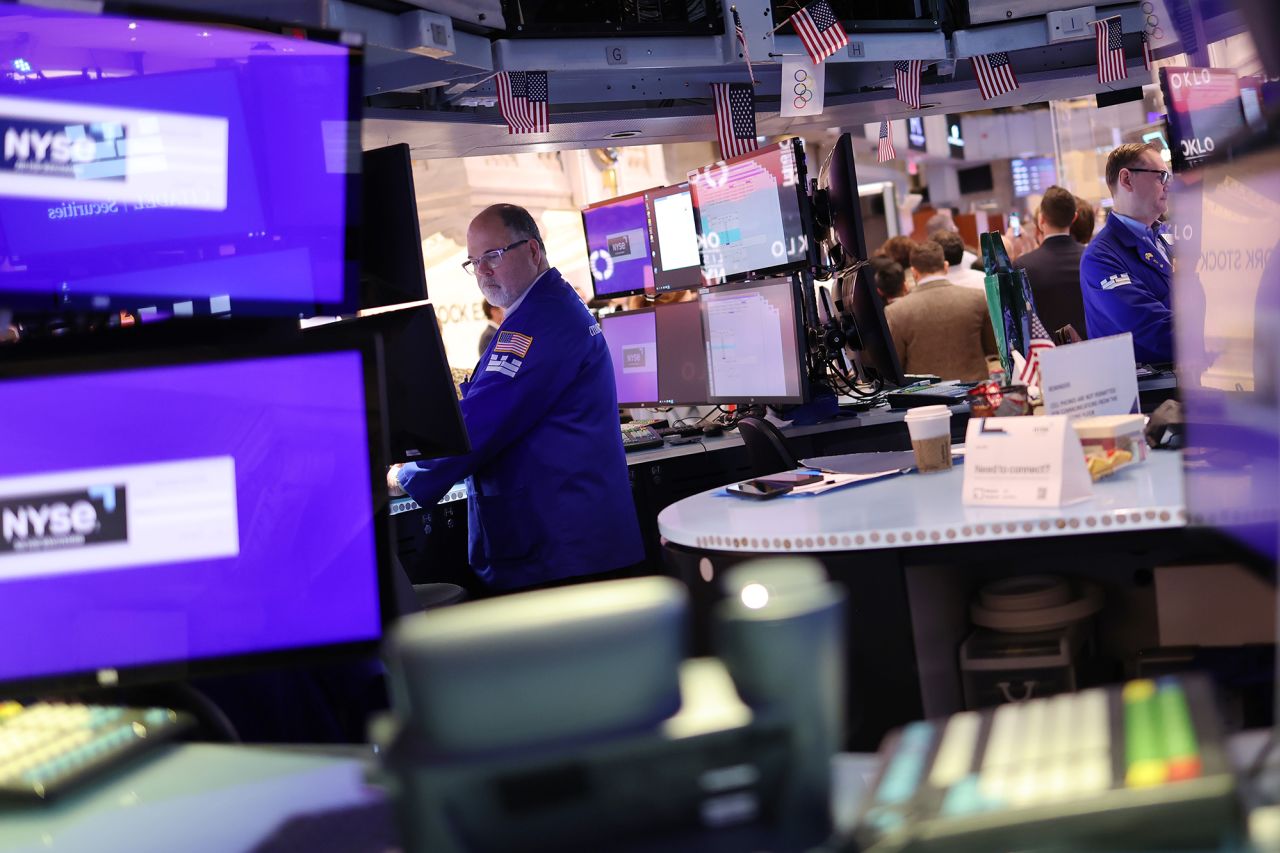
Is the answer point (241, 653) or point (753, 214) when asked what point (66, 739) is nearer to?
point (241, 653)

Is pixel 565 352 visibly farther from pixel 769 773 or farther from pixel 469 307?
pixel 469 307

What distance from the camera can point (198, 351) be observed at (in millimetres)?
1331

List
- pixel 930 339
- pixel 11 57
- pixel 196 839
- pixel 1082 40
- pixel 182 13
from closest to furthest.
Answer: pixel 196 839 < pixel 182 13 < pixel 11 57 < pixel 1082 40 < pixel 930 339

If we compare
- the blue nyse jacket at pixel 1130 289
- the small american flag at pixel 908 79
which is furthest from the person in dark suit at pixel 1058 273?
the blue nyse jacket at pixel 1130 289

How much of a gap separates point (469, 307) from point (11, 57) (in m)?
6.35

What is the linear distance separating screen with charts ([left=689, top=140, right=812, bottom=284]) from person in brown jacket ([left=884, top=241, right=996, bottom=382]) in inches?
61.1

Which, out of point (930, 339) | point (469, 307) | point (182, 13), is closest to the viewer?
point (182, 13)

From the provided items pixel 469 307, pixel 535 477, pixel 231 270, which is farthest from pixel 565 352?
pixel 469 307

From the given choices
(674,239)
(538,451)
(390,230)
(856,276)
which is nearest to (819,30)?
(674,239)

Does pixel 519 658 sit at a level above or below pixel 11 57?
below

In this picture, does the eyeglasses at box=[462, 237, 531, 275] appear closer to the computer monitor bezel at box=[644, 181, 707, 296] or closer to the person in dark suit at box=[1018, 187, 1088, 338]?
the computer monitor bezel at box=[644, 181, 707, 296]

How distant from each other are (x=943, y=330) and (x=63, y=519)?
15.2 feet

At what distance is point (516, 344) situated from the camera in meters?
3.05

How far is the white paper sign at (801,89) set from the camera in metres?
4.39
